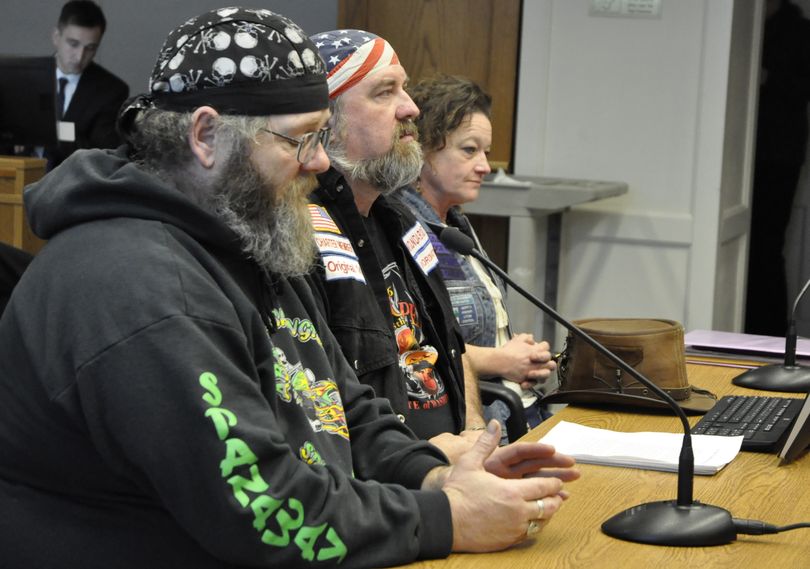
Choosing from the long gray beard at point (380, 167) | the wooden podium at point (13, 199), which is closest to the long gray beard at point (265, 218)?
the long gray beard at point (380, 167)

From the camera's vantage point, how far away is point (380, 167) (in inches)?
92.7

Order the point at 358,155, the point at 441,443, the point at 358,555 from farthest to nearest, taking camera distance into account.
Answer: the point at 358,155 → the point at 441,443 → the point at 358,555

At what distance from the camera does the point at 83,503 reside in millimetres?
1361

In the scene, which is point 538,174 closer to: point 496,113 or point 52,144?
point 496,113

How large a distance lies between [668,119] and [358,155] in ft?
9.52

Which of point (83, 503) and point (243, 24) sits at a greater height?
point (243, 24)

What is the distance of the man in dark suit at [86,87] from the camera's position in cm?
616

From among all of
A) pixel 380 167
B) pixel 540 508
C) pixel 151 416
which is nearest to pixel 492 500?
pixel 540 508

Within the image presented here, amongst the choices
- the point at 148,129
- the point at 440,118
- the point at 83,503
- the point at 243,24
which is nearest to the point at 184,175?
the point at 148,129

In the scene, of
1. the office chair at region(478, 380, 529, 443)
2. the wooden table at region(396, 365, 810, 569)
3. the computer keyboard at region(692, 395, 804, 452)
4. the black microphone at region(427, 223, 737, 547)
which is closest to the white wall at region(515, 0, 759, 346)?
the office chair at region(478, 380, 529, 443)

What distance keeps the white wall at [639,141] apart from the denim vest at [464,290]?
2.21m

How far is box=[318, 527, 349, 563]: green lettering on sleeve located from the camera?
1.32 metres

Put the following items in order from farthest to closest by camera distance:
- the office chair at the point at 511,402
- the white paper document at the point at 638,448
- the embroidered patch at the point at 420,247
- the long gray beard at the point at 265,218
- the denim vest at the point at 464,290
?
the denim vest at the point at 464,290 < the office chair at the point at 511,402 < the embroidered patch at the point at 420,247 < the white paper document at the point at 638,448 < the long gray beard at the point at 265,218

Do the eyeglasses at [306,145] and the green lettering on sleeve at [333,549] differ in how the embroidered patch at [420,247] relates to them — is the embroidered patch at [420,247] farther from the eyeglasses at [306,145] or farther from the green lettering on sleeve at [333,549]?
the green lettering on sleeve at [333,549]
